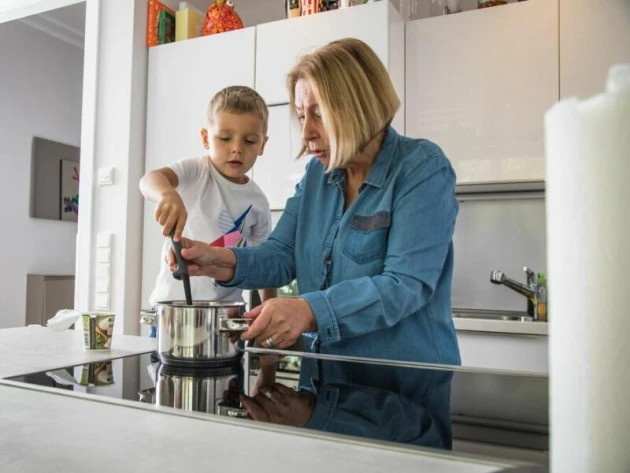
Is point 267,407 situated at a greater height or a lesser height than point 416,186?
lesser

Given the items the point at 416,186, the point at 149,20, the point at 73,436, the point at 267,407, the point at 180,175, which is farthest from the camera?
the point at 149,20

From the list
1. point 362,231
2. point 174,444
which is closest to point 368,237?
point 362,231

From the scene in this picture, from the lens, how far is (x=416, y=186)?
972mm

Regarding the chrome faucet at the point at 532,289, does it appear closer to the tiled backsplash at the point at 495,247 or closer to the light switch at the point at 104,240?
the tiled backsplash at the point at 495,247

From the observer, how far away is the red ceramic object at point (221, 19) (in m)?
2.55

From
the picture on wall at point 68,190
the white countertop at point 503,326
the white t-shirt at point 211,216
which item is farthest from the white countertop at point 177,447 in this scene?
the picture on wall at point 68,190

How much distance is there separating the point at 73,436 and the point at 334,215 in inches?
27.2

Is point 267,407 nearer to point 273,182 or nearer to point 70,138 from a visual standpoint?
point 273,182

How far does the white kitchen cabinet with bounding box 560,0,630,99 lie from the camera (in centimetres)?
195

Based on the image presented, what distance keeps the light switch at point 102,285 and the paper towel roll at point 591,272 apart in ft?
8.24

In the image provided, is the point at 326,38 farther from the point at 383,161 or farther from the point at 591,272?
the point at 591,272

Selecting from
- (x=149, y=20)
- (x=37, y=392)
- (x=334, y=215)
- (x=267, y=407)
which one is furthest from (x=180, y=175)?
(x=149, y=20)

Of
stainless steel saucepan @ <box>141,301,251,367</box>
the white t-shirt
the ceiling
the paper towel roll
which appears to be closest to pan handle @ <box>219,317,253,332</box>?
stainless steel saucepan @ <box>141,301,251,367</box>

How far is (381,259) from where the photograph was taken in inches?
39.6
